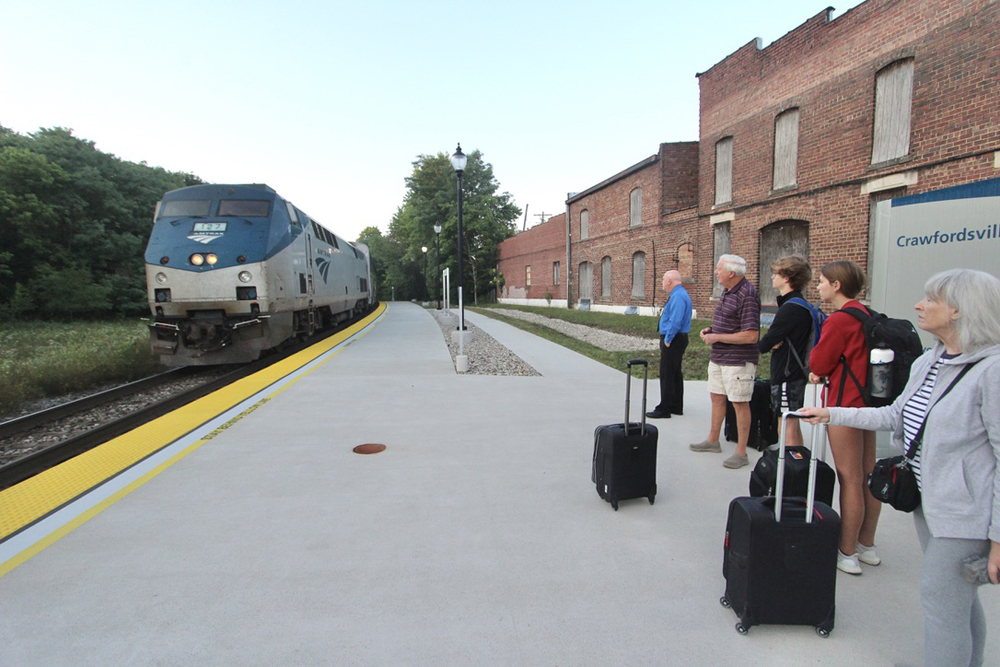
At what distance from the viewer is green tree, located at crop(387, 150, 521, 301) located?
44656 millimetres

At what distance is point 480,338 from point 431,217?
35.1 m

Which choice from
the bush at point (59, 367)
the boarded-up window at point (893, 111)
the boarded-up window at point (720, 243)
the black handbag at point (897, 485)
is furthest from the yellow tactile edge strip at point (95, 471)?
the boarded-up window at point (720, 243)

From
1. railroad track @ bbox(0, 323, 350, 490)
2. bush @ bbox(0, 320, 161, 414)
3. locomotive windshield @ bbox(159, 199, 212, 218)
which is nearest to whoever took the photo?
railroad track @ bbox(0, 323, 350, 490)

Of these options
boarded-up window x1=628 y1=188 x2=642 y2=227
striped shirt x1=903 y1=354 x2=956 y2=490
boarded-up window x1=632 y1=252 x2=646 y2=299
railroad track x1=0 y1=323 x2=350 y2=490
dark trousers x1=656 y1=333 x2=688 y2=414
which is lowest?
railroad track x1=0 y1=323 x2=350 y2=490

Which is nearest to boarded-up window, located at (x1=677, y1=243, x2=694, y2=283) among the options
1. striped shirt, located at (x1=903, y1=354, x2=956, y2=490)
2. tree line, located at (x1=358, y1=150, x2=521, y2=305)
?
striped shirt, located at (x1=903, y1=354, x2=956, y2=490)

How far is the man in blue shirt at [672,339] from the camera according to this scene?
5.86 meters

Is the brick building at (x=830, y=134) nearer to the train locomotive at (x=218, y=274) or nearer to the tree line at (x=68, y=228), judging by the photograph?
the train locomotive at (x=218, y=274)

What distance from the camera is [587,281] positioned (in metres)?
29.1

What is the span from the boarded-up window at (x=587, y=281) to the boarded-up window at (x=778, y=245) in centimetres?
1231

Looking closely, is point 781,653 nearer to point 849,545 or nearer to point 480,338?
point 849,545

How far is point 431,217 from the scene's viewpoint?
4856cm

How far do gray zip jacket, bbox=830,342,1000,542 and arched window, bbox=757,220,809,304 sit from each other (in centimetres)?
1418

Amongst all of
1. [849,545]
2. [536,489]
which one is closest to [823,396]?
[849,545]

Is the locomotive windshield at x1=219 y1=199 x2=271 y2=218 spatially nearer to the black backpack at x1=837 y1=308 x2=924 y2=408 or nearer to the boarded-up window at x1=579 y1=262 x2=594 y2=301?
the black backpack at x1=837 y1=308 x2=924 y2=408
